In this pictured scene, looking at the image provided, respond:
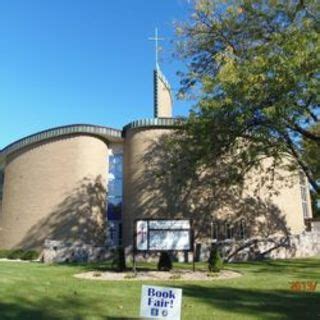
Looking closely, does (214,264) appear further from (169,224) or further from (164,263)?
(169,224)

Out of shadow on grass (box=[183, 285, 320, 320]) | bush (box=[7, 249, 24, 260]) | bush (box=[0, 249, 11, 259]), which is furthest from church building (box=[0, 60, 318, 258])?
shadow on grass (box=[183, 285, 320, 320])

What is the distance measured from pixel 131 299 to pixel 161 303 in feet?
17.7

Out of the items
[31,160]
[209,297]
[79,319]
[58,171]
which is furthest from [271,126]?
[31,160]

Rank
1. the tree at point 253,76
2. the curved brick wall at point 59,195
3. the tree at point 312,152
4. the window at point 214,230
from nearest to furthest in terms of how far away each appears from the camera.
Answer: the tree at point 253,76
the tree at point 312,152
the window at point 214,230
the curved brick wall at point 59,195

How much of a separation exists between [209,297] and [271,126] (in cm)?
881

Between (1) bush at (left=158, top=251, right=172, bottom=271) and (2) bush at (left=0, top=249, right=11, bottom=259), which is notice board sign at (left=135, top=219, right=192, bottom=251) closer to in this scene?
(1) bush at (left=158, top=251, right=172, bottom=271)

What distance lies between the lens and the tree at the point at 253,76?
16578 mm

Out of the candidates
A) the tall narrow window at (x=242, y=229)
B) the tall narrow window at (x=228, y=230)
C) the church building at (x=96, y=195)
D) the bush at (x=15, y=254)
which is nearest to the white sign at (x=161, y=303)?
the church building at (x=96, y=195)

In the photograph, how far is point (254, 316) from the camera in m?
9.53

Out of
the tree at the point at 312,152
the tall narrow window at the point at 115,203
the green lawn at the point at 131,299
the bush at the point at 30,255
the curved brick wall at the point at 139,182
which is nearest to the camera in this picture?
the green lawn at the point at 131,299

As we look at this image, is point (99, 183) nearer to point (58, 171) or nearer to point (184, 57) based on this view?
point (58, 171)

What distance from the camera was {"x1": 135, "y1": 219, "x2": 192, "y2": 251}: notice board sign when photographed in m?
18.9

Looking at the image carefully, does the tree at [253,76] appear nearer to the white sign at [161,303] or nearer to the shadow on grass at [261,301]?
the shadow on grass at [261,301]

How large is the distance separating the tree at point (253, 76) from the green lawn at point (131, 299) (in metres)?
5.94
